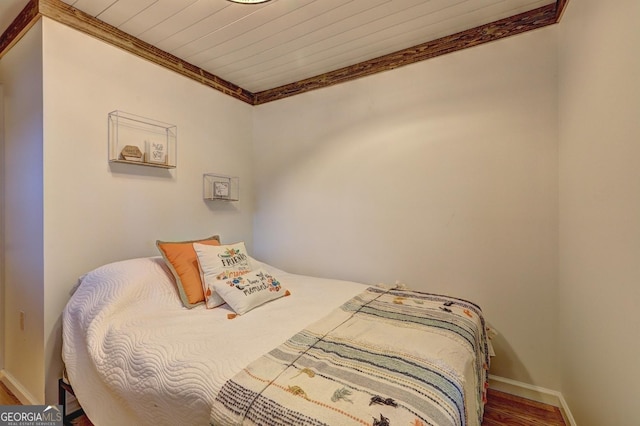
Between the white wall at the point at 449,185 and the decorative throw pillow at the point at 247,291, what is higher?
the white wall at the point at 449,185

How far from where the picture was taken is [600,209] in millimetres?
1208

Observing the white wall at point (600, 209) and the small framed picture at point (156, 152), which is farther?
the small framed picture at point (156, 152)

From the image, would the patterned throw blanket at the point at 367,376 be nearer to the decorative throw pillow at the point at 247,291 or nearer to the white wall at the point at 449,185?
the decorative throw pillow at the point at 247,291

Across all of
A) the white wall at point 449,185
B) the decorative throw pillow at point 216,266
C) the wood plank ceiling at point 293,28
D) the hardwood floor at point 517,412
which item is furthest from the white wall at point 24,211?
the hardwood floor at point 517,412

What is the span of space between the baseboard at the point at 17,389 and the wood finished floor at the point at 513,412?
0.03m

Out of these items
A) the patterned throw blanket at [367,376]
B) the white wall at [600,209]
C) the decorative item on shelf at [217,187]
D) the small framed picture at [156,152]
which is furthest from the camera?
the decorative item on shelf at [217,187]

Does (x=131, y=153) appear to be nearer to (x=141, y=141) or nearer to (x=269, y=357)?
(x=141, y=141)

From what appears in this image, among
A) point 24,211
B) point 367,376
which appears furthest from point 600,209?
point 24,211

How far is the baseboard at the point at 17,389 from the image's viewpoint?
1.80 metres

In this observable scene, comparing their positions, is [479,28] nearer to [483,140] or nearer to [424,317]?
[483,140]

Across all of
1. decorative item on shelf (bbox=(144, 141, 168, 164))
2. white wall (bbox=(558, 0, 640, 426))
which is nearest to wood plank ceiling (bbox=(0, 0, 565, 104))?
white wall (bbox=(558, 0, 640, 426))

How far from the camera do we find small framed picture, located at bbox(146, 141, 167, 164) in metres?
2.11

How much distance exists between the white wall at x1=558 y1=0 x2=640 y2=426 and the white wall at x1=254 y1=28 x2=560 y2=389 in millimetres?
127

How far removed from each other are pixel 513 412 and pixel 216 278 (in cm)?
202
